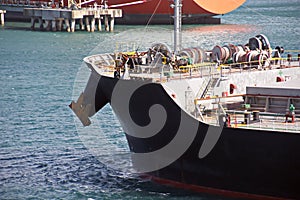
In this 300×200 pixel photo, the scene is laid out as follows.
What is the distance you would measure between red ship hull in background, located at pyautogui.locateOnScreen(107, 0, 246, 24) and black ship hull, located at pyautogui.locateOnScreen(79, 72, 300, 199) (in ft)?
196

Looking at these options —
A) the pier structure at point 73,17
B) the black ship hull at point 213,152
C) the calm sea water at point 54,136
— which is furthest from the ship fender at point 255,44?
the pier structure at point 73,17

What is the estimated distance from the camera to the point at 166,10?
271 feet

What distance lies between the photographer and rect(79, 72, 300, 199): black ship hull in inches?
768

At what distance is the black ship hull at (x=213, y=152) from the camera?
19.5 m

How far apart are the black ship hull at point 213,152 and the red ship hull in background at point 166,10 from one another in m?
59.8

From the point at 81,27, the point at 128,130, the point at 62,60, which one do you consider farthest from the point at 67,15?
the point at 128,130

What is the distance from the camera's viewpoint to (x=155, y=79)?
21.9 meters

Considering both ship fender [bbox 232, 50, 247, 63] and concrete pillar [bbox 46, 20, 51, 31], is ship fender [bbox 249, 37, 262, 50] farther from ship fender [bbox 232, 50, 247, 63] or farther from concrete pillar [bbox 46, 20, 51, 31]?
concrete pillar [bbox 46, 20, 51, 31]

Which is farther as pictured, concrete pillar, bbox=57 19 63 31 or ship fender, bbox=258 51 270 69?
concrete pillar, bbox=57 19 63 31

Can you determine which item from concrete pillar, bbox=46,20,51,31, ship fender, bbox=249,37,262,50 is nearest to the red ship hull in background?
concrete pillar, bbox=46,20,51,31

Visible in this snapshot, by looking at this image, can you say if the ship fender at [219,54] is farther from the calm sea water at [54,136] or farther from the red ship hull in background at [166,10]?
the red ship hull in background at [166,10]

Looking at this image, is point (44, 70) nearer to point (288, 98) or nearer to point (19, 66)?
point (19, 66)

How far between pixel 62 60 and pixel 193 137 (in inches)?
1280

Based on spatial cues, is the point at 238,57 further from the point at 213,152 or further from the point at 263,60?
the point at 213,152
